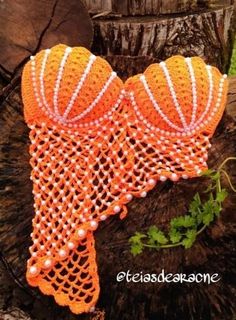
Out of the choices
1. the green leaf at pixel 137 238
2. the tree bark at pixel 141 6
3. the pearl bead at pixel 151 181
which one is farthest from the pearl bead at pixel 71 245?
the tree bark at pixel 141 6

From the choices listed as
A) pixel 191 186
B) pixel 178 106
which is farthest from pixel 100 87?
pixel 191 186

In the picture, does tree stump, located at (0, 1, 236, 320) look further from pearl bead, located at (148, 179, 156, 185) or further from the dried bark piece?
the dried bark piece

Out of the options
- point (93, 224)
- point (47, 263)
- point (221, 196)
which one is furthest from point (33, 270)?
point (221, 196)

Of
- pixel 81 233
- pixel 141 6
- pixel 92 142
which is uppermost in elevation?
pixel 141 6

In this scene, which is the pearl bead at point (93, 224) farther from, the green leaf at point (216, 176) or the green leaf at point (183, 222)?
the green leaf at point (216, 176)

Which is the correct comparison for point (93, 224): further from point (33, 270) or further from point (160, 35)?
point (160, 35)

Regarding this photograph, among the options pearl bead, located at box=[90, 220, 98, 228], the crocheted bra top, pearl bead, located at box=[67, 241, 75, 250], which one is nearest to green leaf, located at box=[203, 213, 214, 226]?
the crocheted bra top

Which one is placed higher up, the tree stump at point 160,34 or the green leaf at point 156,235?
the tree stump at point 160,34
